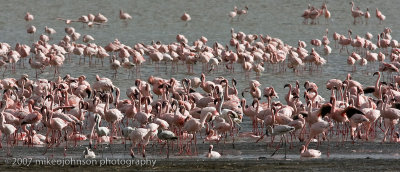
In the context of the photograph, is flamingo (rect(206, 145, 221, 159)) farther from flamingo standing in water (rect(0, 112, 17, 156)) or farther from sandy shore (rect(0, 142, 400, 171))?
flamingo standing in water (rect(0, 112, 17, 156))

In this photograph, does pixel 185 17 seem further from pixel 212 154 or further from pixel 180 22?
pixel 212 154

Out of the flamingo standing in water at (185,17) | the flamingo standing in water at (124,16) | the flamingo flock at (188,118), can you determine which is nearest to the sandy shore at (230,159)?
the flamingo flock at (188,118)

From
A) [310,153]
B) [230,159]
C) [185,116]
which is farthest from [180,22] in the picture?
[310,153]

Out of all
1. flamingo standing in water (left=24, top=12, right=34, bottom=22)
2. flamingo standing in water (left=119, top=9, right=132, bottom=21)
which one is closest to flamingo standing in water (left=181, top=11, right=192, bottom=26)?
flamingo standing in water (left=119, top=9, right=132, bottom=21)

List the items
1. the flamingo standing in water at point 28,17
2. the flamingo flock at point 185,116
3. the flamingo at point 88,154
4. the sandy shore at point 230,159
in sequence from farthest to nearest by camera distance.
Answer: the flamingo standing in water at point 28,17 < the flamingo flock at point 185,116 < the flamingo at point 88,154 < the sandy shore at point 230,159

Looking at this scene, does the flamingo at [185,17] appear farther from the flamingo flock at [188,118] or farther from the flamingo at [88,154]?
the flamingo at [88,154]

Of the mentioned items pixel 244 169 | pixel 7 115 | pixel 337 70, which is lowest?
pixel 244 169

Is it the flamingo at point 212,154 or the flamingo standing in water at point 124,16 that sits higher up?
the flamingo standing in water at point 124,16

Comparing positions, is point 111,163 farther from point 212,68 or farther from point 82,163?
point 212,68

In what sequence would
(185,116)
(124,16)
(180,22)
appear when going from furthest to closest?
(180,22) < (124,16) < (185,116)

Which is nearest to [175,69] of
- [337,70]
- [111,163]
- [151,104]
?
[337,70]

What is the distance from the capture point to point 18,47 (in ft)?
84.6

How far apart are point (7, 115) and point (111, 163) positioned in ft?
9.04

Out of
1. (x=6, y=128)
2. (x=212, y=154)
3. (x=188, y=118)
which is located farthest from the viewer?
(x=188, y=118)
